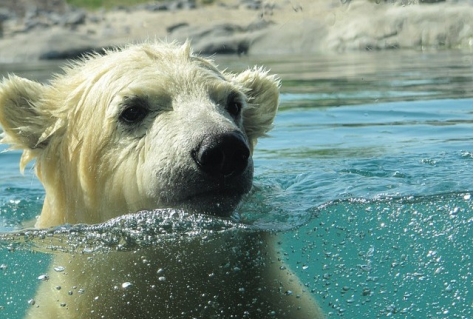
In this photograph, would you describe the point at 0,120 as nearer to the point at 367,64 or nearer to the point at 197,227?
the point at 197,227

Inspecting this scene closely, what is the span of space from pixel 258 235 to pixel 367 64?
10.4 meters

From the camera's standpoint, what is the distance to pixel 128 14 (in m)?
10.6

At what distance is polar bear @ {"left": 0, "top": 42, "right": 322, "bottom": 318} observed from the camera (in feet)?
13.6

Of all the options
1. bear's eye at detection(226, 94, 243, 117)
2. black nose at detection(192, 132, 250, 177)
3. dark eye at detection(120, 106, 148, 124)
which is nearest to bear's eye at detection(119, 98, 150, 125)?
dark eye at detection(120, 106, 148, 124)

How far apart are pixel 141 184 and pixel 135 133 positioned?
0.95 feet

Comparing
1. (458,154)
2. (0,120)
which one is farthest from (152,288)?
(458,154)

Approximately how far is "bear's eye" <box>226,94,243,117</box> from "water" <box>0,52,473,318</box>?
0.58 metres

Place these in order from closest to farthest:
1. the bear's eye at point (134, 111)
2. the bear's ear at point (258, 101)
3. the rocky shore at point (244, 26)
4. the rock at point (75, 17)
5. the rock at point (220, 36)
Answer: the bear's eye at point (134, 111) < the bear's ear at point (258, 101) < the rocky shore at point (244, 26) < the rock at point (75, 17) < the rock at point (220, 36)

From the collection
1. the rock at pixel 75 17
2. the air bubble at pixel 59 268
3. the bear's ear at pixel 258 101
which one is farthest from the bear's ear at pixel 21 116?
the rock at pixel 75 17

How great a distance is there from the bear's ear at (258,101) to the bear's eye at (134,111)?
0.89 meters

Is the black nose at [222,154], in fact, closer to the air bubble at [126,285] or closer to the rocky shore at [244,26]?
the air bubble at [126,285]

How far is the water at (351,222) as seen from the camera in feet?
15.3

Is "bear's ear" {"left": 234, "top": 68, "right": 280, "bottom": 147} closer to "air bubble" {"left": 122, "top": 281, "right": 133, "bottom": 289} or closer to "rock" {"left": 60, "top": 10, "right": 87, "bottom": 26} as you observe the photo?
"air bubble" {"left": 122, "top": 281, "right": 133, "bottom": 289}

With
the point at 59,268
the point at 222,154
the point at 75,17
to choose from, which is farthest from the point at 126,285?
the point at 75,17
